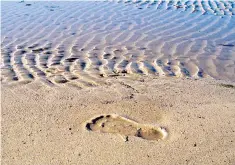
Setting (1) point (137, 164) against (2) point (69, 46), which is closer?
(1) point (137, 164)

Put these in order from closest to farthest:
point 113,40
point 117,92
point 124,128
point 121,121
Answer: point 124,128, point 121,121, point 117,92, point 113,40

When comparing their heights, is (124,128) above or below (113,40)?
above

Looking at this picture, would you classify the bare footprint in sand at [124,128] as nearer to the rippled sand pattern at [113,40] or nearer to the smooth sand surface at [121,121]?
the smooth sand surface at [121,121]

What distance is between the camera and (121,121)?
3.59 meters

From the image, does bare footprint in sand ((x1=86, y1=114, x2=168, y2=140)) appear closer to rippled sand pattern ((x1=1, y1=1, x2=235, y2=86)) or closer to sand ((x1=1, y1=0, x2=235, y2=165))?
sand ((x1=1, y1=0, x2=235, y2=165))

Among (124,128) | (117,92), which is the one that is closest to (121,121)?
(124,128)

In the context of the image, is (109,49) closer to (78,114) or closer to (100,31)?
(100,31)

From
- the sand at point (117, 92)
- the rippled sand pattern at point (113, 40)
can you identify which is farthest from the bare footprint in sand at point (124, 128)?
the rippled sand pattern at point (113, 40)

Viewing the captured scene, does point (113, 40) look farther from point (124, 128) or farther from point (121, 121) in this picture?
point (124, 128)

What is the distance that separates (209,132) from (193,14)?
22.2 feet

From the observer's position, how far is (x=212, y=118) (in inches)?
143

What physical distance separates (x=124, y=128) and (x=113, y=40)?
3865mm

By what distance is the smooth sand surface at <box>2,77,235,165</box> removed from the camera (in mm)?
2980

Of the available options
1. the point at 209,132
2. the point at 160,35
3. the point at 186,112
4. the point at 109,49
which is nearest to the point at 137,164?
the point at 209,132
